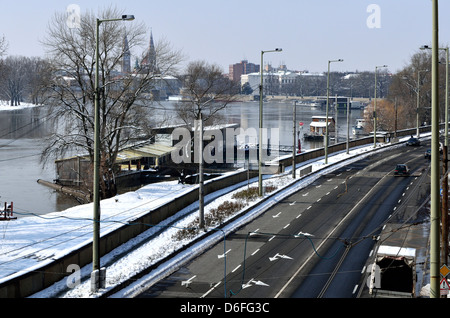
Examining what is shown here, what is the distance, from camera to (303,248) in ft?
95.9

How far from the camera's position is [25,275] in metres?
21.8

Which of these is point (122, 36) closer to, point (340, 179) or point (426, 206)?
point (340, 179)

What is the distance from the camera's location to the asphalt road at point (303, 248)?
23.2m

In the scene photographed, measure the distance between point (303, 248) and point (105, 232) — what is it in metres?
10.1

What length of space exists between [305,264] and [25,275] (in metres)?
12.2

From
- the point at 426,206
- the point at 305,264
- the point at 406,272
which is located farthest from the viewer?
the point at 426,206

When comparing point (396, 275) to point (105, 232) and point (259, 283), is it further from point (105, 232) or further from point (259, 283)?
point (105, 232)

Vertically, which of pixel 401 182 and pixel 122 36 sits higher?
pixel 122 36

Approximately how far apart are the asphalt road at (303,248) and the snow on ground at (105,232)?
4.38 feet

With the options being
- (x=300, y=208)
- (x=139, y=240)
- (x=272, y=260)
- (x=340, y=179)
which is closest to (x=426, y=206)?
(x=300, y=208)

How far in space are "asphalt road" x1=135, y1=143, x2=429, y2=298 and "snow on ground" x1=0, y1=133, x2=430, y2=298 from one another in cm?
133
